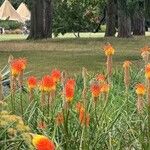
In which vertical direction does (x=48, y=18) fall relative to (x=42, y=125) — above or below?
below

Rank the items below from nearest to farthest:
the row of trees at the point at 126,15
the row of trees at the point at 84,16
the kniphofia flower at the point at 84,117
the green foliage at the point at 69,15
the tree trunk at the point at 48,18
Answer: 1. the kniphofia flower at the point at 84,117
2. the row of trees at the point at 126,15
3. the row of trees at the point at 84,16
4. the tree trunk at the point at 48,18
5. the green foliage at the point at 69,15

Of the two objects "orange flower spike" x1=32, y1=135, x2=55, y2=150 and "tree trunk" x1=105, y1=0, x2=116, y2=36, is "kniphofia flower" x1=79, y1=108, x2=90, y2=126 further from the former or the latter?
"tree trunk" x1=105, y1=0, x2=116, y2=36

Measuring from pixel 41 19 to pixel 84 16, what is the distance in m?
20.5

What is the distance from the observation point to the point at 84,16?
56.5 m

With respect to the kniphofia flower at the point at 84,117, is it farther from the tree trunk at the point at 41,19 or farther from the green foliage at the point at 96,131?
the tree trunk at the point at 41,19

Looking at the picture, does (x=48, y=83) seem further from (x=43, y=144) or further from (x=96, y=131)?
(x=43, y=144)

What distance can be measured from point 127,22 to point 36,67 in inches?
923

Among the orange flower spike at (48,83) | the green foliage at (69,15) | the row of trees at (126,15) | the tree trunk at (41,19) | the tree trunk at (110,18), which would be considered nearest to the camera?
the orange flower spike at (48,83)

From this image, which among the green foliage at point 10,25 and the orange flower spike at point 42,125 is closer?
the orange flower spike at point 42,125

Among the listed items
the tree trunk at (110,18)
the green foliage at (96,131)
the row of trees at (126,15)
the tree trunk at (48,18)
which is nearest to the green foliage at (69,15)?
the row of trees at (126,15)

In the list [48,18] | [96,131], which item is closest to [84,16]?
[48,18]

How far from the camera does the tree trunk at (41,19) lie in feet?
118

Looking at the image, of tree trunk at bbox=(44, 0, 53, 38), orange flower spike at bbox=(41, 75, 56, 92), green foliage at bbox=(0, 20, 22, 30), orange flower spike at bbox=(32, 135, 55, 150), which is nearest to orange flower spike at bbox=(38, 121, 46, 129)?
orange flower spike at bbox=(41, 75, 56, 92)

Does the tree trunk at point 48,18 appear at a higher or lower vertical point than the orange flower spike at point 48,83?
lower
